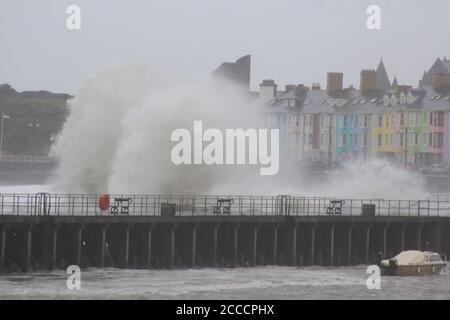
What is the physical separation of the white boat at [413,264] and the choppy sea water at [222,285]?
13.7 inches

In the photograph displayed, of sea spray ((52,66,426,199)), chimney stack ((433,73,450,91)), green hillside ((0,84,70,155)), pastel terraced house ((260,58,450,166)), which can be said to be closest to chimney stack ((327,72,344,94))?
pastel terraced house ((260,58,450,166))

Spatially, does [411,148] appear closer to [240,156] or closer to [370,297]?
[240,156]

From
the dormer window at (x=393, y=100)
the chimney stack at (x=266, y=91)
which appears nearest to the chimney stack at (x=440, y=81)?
the dormer window at (x=393, y=100)

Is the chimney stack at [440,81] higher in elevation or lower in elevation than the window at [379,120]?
higher

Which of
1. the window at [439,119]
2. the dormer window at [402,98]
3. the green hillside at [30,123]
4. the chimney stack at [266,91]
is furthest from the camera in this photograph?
the green hillside at [30,123]

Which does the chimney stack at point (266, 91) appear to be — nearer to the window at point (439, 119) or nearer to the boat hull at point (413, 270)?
the window at point (439, 119)

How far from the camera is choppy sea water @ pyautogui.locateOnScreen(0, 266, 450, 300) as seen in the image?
43469 mm

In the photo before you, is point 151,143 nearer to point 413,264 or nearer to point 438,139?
point 413,264

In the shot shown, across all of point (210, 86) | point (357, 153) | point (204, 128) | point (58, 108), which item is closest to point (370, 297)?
point (204, 128)

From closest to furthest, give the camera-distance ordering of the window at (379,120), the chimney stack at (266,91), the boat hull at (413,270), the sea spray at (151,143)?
the boat hull at (413,270)
the sea spray at (151,143)
the window at (379,120)
the chimney stack at (266,91)

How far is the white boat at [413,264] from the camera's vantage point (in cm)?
5088

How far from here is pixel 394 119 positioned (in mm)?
97375

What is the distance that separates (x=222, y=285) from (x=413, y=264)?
8.53 m

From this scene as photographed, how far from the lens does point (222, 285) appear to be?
45781mm
